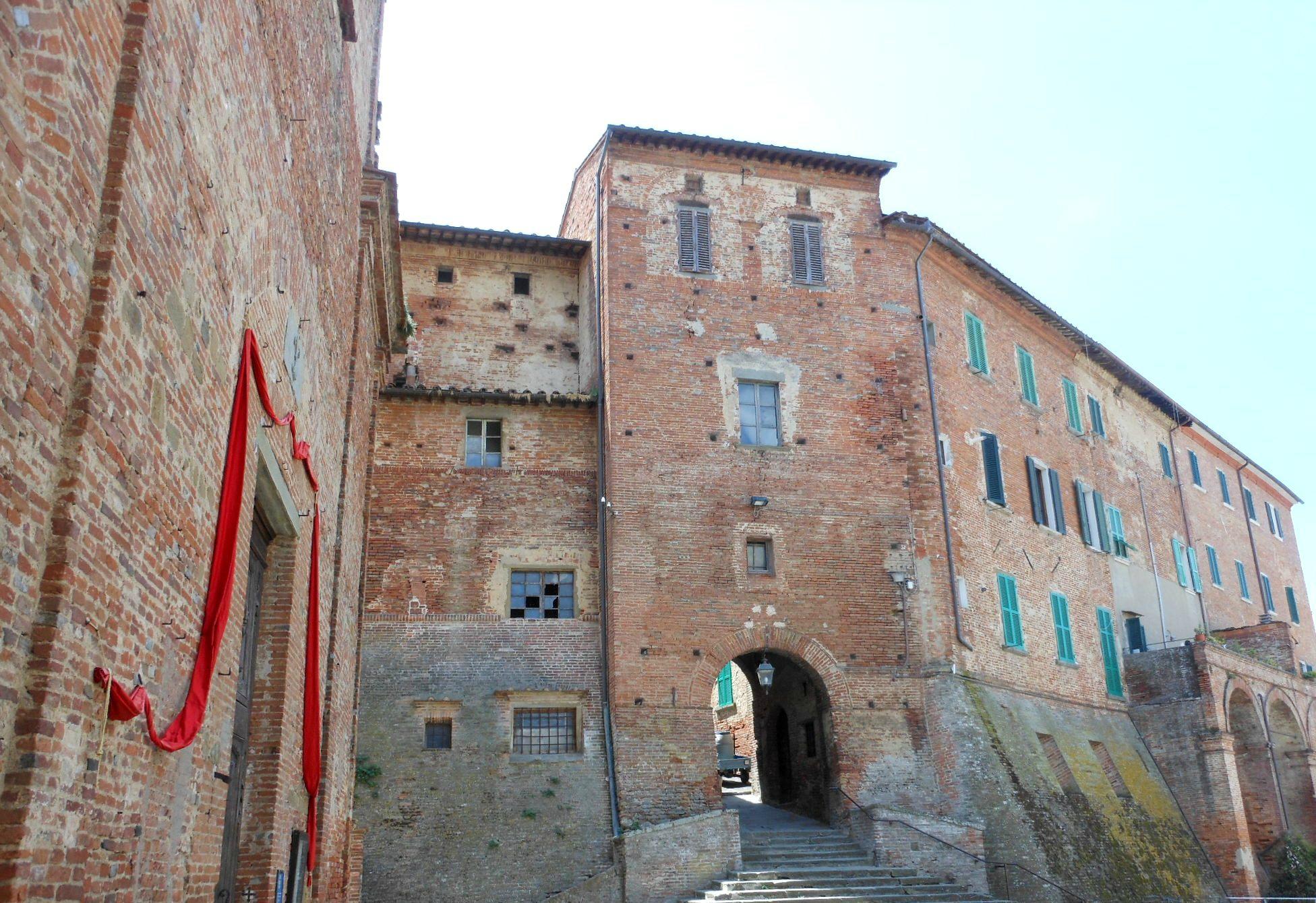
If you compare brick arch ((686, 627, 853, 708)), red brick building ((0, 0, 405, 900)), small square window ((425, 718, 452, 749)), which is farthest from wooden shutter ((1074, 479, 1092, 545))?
red brick building ((0, 0, 405, 900))

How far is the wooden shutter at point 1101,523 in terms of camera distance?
2675 cm

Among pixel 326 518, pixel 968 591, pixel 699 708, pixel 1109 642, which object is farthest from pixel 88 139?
pixel 1109 642

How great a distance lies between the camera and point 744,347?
21641mm

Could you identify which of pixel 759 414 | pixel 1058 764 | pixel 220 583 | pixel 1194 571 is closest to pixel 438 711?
pixel 759 414

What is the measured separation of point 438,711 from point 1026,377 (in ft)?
49.5

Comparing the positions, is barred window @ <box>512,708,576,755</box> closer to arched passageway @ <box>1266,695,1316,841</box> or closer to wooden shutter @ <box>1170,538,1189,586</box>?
arched passageway @ <box>1266,695,1316,841</box>

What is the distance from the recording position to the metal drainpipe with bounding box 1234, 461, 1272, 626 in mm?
36094

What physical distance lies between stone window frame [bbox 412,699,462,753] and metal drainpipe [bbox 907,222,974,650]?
28.7 ft

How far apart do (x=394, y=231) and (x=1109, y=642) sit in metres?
18.2

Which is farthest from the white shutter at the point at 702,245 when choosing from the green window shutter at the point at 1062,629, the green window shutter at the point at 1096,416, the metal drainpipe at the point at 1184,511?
the metal drainpipe at the point at 1184,511

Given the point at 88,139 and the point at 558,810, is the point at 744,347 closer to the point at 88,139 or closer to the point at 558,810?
the point at 558,810

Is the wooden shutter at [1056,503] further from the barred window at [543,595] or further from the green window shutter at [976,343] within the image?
the barred window at [543,595]

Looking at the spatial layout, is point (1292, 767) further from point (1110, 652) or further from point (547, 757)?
point (547, 757)

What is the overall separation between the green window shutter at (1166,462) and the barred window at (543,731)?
20229 millimetres
